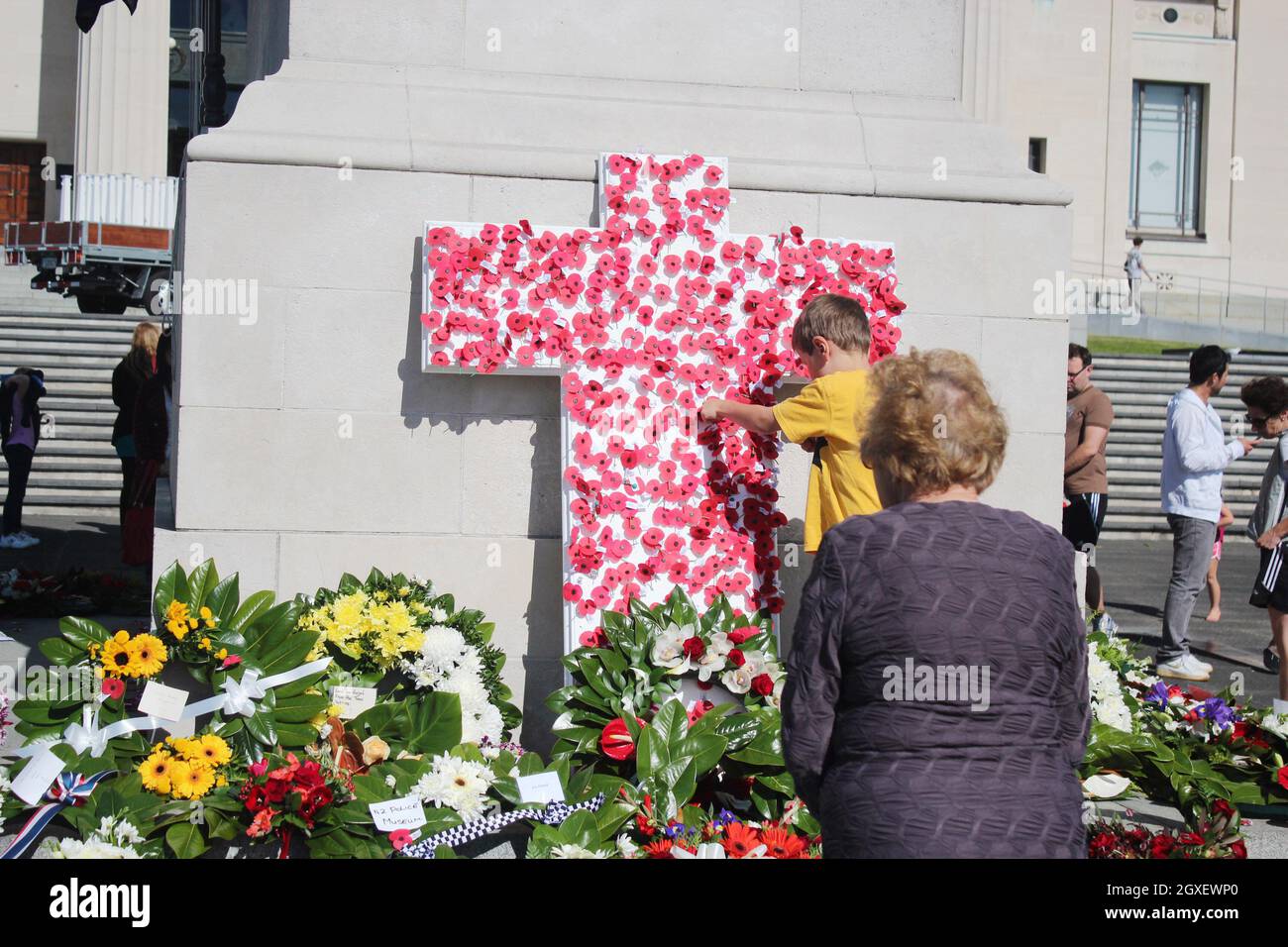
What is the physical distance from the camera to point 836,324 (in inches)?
198

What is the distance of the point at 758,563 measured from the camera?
6039 millimetres

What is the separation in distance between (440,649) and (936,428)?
285 cm

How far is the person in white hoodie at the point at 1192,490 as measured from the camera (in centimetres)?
879

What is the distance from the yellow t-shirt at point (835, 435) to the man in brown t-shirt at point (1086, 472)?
461 centimetres

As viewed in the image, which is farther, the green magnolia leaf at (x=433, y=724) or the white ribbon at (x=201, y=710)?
the green magnolia leaf at (x=433, y=724)

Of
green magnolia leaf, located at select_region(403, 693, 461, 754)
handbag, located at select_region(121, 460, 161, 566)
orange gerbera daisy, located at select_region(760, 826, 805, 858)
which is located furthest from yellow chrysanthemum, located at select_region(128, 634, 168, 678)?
handbag, located at select_region(121, 460, 161, 566)

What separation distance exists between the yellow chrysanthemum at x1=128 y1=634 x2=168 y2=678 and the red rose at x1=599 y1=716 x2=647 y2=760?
5.23 feet

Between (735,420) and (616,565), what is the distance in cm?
84

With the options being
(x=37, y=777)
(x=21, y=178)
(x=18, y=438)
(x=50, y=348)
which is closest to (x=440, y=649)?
(x=37, y=777)

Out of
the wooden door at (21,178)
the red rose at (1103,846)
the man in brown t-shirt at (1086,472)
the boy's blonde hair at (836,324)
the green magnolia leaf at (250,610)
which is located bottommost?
the red rose at (1103,846)

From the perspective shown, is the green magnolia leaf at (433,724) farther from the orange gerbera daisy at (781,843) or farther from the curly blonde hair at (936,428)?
the curly blonde hair at (936,428)

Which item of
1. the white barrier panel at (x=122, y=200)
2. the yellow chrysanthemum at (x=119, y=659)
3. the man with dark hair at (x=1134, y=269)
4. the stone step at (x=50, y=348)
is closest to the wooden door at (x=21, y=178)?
the white barrier panel at (x=122, y=200)

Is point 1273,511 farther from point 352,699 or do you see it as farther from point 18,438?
point 18,438

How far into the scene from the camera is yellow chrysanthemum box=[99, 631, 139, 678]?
192 inches
